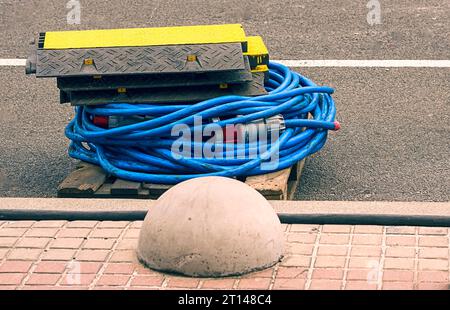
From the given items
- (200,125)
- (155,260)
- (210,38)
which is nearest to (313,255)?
(155,260)

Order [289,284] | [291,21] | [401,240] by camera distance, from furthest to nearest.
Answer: [291,21] < [401,240] < [289,284]

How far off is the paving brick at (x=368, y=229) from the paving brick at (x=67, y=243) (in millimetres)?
1651

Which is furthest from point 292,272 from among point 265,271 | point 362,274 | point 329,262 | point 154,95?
point 154,95

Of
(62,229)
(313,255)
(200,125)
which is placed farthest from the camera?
(200,125)

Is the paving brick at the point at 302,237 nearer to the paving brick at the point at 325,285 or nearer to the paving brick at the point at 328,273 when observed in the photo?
the paving brick at the point at 328,273

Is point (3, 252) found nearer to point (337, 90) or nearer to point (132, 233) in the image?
point (132, 233)

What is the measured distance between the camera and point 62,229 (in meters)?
6.73

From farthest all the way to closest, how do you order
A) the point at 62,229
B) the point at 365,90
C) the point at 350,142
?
the point at 365,90, the point at 350,142, the point at 62,229

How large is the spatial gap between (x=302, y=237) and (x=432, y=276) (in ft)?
3.00

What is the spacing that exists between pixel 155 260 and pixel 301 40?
478cm

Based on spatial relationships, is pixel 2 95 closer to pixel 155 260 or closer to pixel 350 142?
pixel 350 142

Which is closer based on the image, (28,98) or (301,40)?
(28,98)

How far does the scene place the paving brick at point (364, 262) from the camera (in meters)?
6.07

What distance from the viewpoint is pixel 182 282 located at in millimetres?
5902
